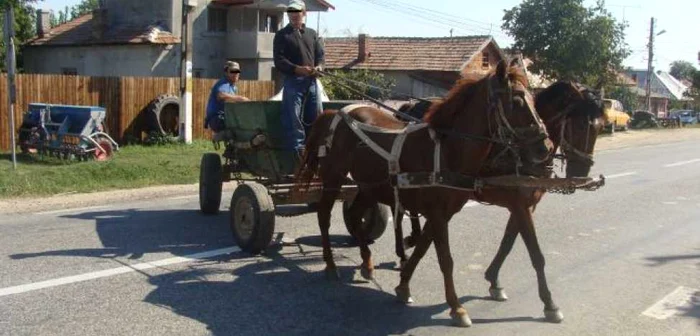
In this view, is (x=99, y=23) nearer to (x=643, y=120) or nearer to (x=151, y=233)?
(x=151, y=233)

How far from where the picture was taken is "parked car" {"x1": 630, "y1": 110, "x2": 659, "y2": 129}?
47594 millimetres

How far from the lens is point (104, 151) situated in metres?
15.8

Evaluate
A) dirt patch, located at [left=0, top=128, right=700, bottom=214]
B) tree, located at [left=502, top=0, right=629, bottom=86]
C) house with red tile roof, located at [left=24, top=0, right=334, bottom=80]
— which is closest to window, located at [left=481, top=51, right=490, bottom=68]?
tree, located at [left=502, top=0, right=629, bottom=86]

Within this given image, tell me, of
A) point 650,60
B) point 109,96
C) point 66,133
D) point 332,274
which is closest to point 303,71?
point 332,274

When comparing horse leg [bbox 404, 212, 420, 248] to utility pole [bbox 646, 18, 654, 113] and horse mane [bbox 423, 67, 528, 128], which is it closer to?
horse mane [bbox 423, 67, 528, 128]

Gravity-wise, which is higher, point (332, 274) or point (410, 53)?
point (410, 53)

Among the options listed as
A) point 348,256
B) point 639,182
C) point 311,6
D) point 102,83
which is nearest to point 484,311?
point 348,256

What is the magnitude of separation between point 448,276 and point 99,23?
3007 cm

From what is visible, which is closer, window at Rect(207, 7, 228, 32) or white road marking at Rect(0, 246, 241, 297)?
white road marking at Rect(0, 246, 241, 297)

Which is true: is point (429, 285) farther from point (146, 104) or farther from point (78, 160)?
point (146, 104)

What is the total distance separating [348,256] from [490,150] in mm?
2575

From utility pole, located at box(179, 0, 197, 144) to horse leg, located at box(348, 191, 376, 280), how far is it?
517 inches

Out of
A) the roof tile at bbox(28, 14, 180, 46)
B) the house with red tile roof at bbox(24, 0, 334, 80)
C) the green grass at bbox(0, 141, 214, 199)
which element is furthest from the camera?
the house with red tile roof at bbox(24, 0, 334, 80)

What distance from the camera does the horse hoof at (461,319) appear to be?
18.4 ft
